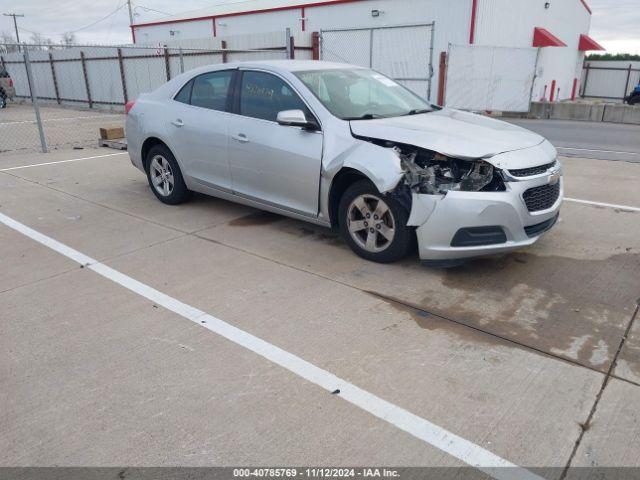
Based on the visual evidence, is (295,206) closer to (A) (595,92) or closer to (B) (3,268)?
(B) (3,268)

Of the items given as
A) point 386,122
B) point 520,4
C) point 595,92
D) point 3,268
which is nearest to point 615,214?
point 386,122

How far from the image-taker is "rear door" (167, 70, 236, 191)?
565 cm

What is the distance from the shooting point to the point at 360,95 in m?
5.33

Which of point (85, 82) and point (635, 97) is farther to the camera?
point (635, 97)

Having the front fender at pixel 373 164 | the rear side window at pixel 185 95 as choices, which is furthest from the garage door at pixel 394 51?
the front fender at pixel 373 164

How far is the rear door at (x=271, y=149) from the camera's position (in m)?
4.89

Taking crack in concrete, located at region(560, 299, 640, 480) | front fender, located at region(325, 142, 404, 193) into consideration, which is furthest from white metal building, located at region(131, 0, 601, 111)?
crack in concrete, located at region(560, 299, 640, 480)

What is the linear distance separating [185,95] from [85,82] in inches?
705

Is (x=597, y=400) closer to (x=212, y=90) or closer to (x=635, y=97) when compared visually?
(x=212, y=90)

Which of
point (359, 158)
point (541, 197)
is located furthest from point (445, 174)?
point (541, 197)

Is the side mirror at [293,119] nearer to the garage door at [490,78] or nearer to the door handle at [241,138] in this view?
the door handle at [241,138]

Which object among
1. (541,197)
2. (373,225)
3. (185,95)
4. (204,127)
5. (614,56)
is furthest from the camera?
(614,56)

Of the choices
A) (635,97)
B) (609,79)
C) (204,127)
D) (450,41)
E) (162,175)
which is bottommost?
(635,97)

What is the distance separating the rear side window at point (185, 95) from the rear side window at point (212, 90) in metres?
0.07
